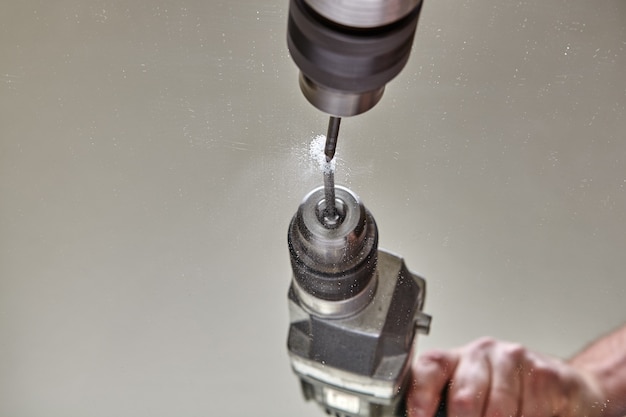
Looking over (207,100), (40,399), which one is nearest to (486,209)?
(207,100)

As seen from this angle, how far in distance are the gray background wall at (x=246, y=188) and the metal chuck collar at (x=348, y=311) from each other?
2cm

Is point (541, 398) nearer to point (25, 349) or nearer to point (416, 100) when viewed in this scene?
point (416, 100)

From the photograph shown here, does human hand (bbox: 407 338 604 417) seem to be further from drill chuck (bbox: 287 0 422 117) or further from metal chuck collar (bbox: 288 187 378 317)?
drill chuck (bbox: 287 0 422 117)

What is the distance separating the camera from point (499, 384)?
0.51 meters

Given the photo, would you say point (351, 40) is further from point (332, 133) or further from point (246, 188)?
point (246, 188)

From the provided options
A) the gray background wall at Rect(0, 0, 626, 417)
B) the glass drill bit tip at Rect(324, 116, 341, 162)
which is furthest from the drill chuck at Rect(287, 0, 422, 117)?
the gray background wall at Rect(0, 0, 626, 417)

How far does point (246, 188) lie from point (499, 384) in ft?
0.64

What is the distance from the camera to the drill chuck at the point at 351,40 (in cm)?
29

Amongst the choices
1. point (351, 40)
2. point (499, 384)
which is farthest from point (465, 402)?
point (351, 40)

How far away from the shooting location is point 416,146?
561 millimetres

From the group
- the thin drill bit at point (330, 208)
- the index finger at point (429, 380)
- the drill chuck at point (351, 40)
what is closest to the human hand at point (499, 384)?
the index finger at point (429, 380)

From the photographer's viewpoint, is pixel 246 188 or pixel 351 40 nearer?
pixel 351 40

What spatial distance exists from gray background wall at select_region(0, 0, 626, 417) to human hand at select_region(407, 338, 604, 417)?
1cm

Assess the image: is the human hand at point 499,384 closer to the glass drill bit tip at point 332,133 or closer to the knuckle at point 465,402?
the knuckle at point 465,402
